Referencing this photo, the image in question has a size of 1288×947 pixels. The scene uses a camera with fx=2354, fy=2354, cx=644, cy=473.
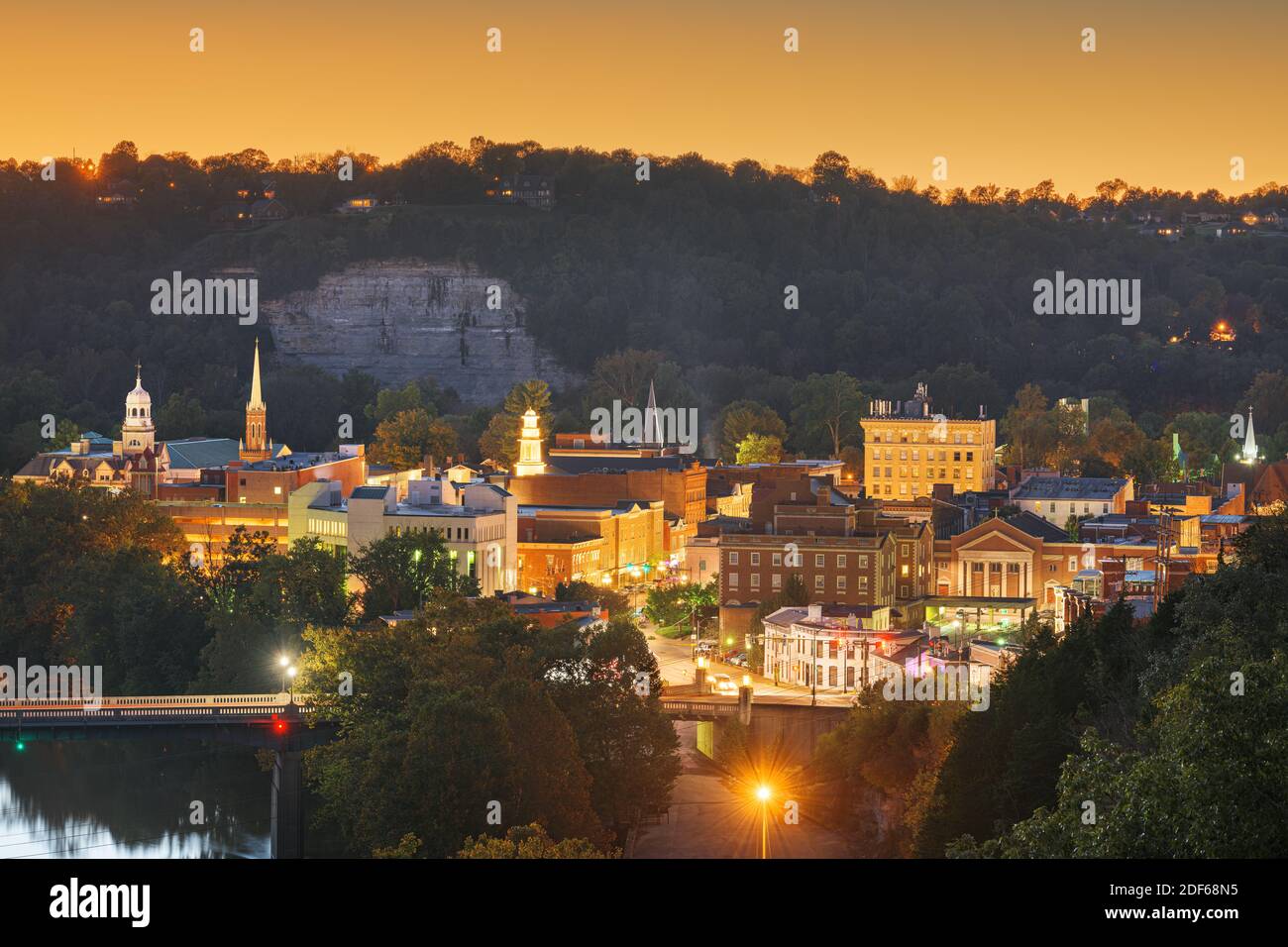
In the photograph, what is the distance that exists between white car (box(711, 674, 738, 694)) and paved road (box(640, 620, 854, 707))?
0.24 metres

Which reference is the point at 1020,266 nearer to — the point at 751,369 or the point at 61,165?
the point at 751,369

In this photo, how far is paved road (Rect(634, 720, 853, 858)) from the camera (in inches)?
1297

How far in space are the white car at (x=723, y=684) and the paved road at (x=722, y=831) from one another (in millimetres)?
5202

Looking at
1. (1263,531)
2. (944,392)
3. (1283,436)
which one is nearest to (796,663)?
(1263,531)

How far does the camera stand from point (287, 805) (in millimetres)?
34688

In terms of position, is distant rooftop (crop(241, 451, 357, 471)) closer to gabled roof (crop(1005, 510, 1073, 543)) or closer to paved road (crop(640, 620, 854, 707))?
paved road (crop(640, 620, 854, 707))

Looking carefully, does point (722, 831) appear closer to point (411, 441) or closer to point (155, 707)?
point (155, 707)

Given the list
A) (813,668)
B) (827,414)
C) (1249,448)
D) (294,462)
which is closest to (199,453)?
(294,462)

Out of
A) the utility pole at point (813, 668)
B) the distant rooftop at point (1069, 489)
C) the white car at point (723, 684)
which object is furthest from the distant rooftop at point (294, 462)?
the utility pole at point (813, 668)

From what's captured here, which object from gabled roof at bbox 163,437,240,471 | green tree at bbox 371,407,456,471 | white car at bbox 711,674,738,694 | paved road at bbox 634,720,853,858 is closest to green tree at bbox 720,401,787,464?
green tree at bbox 371,407,456,471

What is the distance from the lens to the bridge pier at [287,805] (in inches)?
1334

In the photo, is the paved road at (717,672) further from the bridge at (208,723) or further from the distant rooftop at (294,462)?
the distant rooftop at (294,462)

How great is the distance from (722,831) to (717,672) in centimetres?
1121
